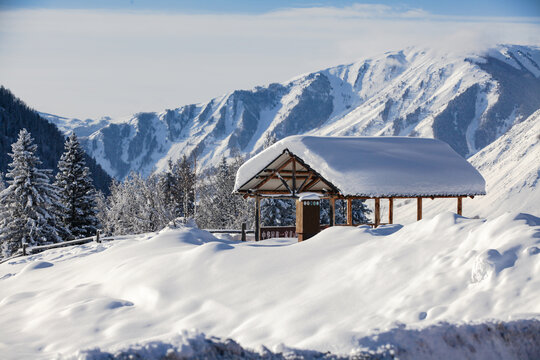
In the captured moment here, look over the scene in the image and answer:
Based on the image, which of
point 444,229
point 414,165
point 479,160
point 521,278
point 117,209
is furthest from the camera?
point 479,160

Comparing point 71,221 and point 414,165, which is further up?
point 414,165

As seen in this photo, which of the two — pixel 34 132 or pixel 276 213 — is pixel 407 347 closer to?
pixel 276 213

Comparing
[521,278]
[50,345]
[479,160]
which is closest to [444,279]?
[521,278]

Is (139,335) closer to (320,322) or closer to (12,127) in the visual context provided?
(320,322)

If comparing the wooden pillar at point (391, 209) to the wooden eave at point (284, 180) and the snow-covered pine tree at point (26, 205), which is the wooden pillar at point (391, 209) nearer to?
the wooden eave at point (284, 180)

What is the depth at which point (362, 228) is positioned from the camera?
1207 centimetres

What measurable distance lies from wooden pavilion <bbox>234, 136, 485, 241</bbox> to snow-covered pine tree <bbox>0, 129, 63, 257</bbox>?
12542mm

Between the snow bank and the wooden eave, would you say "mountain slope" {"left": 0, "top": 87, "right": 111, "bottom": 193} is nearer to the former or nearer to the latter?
the wooden eave

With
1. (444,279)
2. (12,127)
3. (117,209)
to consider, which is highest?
(12,127)

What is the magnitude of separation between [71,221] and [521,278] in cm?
2878

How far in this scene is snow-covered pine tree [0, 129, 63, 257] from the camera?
28.3m

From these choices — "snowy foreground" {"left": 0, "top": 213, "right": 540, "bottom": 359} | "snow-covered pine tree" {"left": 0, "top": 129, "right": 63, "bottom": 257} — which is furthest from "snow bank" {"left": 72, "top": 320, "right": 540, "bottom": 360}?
"snow-covered pine tree" {"left": 0, "top": 129, "right": 63, "bottom": 257}

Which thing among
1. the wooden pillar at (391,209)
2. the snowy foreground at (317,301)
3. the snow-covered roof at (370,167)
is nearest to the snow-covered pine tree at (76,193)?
the snow-covered roof at (370,167)

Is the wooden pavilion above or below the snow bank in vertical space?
above
